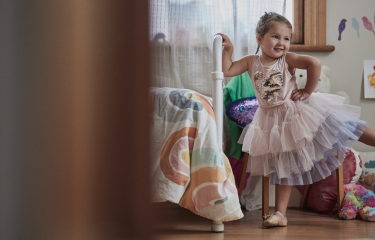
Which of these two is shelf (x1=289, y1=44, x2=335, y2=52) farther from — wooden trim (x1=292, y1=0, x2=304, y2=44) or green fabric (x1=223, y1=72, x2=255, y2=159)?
green fabric (x1=223, y1=72, x2=255, y2=159)

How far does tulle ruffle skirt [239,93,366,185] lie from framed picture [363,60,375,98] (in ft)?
2.69

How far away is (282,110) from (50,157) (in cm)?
127

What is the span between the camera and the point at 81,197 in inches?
4.1

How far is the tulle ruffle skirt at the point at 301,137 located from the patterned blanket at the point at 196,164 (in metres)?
0.21

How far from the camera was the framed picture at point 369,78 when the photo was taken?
6.43ft

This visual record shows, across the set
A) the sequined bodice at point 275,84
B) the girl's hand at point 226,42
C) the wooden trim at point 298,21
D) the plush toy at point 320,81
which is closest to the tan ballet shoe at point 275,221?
the sequined bodice at point 275,84

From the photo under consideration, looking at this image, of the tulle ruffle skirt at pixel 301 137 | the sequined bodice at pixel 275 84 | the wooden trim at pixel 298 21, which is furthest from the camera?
the wooden trim at pixel 298 21

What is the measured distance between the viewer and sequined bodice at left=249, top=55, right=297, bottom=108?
51.5 inches

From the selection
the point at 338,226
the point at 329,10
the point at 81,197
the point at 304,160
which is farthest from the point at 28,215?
the point at 329,10

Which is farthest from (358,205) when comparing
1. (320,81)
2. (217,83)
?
(217,83)

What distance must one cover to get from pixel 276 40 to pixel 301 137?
1.33 ft

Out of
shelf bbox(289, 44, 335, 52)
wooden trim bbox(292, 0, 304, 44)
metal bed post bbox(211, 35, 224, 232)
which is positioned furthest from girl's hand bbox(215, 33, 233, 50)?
wooden trim bbox(292, 0, 304, 44)

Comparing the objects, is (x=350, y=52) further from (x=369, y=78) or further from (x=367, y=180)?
(x=367, y=180)

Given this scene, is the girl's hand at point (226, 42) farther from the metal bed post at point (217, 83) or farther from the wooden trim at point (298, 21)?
the wooden trim at point (298, 21)
